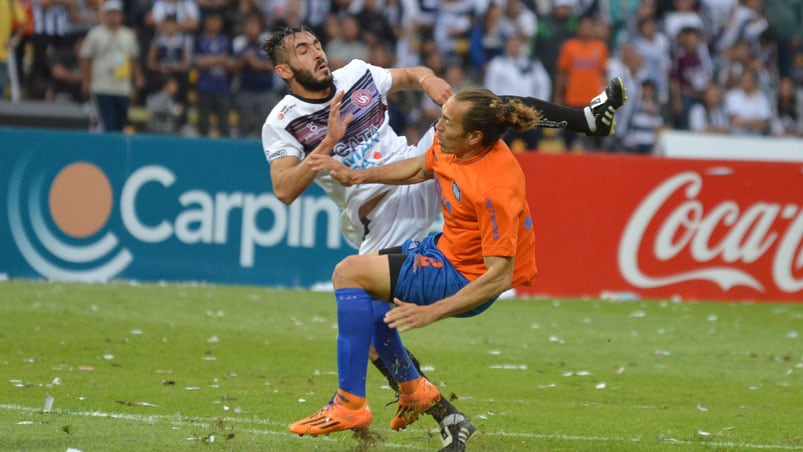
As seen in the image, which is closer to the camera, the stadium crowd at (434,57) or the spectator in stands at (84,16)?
the stadium crowd at (434,57)

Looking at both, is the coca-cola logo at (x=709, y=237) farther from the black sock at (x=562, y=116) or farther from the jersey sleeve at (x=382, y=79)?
the black sock at (x=562, y=116)

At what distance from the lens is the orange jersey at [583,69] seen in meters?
17.9

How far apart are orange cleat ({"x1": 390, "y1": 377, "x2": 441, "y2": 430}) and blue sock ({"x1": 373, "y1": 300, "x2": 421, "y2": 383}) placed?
0.25 ft

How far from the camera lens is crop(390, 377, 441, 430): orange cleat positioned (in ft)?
23.2

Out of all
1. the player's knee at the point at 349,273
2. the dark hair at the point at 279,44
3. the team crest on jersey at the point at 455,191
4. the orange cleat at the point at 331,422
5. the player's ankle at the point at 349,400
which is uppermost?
the dark hair at the point at 279,44

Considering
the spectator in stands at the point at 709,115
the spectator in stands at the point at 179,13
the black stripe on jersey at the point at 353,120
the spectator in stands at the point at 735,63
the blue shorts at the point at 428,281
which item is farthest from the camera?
the spectator in stands at the point at 735,63

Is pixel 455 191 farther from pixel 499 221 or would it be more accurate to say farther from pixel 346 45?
pixel 346 45

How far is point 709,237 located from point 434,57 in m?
5.18

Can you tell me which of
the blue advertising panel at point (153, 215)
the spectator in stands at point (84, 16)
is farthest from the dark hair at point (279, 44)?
the spectator in stands at point (84, 16)

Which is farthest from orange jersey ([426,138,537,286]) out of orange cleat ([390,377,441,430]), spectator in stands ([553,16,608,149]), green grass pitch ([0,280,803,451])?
spectator in stands ([553,16,608,149])

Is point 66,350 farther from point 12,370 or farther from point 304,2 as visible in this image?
point 304,2

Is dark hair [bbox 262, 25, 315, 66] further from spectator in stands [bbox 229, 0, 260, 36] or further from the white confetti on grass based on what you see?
spectator in stands [bbox 229, 0, 260, 36]

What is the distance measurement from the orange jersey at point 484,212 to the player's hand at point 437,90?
1.88ft

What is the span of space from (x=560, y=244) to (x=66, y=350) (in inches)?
233
